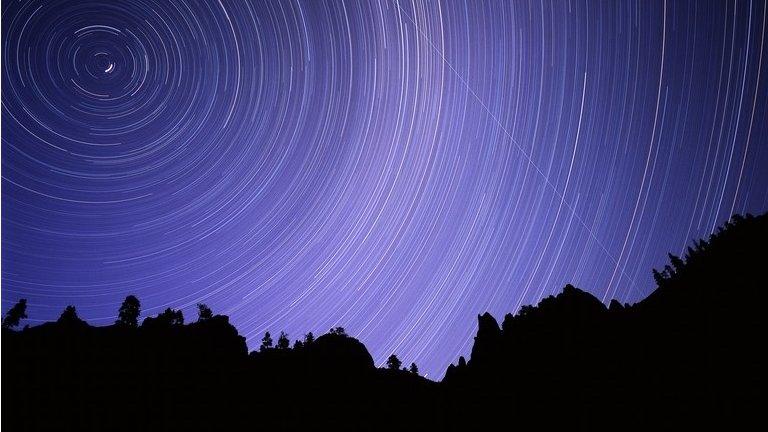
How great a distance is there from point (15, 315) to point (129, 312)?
40.0 feet

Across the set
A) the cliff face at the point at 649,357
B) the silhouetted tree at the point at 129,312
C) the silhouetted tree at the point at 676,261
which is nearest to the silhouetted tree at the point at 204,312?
the silhouetted tree at the point at 129,312

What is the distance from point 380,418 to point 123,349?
2715 centimetres

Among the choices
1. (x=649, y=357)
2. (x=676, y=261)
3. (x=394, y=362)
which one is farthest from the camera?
(x=676, y=261)

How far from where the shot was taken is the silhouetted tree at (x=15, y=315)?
133ft

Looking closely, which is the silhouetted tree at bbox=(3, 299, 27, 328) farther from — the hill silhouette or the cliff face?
the cliff face

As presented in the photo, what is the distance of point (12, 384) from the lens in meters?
26.7

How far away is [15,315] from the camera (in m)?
41.1

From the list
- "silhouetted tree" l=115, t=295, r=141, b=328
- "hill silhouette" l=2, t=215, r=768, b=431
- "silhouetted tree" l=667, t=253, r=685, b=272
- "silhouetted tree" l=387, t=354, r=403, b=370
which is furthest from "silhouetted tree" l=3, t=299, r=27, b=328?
"silhouetted tree" l=667, t=253, r=685, b=272

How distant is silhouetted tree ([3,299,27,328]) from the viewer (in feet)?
133

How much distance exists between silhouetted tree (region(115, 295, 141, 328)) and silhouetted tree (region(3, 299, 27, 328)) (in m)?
10.6

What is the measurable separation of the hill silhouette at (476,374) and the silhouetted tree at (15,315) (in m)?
0.19

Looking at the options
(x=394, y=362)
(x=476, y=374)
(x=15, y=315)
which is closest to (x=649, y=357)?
(x=476, y=374)

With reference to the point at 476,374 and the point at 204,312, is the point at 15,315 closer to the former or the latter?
the point at 204,312

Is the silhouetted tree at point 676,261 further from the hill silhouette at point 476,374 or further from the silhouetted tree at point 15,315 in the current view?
the silhouetted tree at point 15,315
